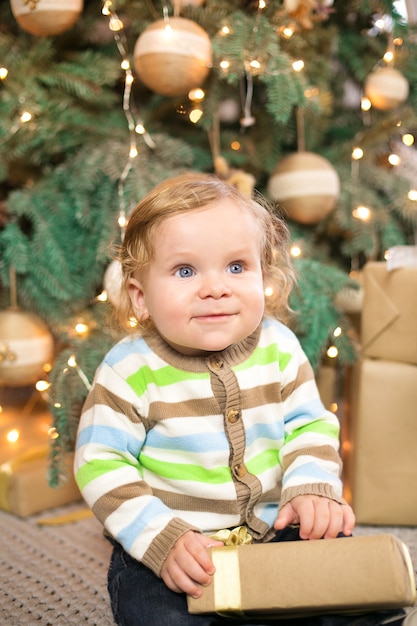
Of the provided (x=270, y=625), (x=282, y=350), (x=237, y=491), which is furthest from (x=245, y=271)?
(x=270, y=625)

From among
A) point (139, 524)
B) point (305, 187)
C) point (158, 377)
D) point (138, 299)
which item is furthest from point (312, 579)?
point (305, 187)

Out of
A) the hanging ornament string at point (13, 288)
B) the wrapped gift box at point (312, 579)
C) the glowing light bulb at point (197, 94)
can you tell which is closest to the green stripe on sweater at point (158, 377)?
the wrapped gift box at point (312, 579)

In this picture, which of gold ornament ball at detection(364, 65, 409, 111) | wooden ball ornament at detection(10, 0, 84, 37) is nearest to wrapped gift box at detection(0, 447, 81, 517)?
wooden ball ornament at detection(10, 0, 84, 37)

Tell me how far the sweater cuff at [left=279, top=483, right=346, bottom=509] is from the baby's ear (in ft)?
0.96

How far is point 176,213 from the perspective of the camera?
81 centimetres

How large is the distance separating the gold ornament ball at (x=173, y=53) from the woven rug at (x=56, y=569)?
778 mm

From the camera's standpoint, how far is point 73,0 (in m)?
1.05

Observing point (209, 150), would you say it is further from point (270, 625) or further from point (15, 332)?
point (270, 625)

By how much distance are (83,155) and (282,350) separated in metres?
0.56

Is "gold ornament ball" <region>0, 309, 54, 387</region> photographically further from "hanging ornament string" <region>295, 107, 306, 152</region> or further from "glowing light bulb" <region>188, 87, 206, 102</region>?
"hanging ornament string" <region>295, 107, 306, 152</region>

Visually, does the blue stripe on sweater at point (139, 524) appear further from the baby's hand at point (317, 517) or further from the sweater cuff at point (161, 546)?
the baby's hand at point (317, 517)

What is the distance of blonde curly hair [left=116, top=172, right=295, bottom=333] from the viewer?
82 centimetres

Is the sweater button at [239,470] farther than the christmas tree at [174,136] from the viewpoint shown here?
No

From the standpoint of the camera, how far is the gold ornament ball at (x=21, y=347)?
117 centimetres
